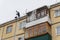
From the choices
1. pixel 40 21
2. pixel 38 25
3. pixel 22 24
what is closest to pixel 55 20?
pixel 40 21

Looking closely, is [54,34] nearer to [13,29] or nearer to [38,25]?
[38,25]

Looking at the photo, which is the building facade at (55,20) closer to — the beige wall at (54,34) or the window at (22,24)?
the beige wall at (54,34)

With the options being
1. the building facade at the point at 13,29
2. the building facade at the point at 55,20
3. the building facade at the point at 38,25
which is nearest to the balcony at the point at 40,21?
the building facade at the point at 38,25

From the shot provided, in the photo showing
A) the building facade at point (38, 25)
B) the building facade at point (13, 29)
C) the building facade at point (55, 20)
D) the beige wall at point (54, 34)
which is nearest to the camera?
the beige wall at point (54, 34)

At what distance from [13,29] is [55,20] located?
28.9 ft

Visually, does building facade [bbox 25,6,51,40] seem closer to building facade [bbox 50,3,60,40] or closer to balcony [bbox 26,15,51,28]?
balcony [bbox 26,15,51,28]

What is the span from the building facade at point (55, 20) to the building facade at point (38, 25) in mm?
794

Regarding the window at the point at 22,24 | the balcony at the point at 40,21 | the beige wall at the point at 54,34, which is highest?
the window at the point at 22,24

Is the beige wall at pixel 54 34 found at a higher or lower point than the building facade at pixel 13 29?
lower

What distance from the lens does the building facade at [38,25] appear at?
984 inches

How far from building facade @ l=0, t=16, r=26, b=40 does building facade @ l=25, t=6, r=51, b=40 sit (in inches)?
76.8

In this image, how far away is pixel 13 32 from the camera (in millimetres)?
30422

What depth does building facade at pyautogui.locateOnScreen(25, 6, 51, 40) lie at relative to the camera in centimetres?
2498

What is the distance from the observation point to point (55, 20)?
26453 mm
